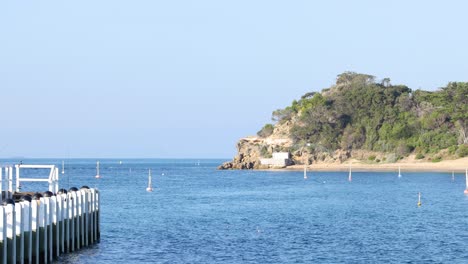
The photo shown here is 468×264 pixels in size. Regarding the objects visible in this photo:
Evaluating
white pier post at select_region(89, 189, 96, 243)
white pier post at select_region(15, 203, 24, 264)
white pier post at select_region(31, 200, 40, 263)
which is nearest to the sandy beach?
white pier post at select_region(89, 189, 96, 243)

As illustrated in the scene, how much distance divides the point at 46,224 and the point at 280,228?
26764mm

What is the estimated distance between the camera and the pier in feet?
104

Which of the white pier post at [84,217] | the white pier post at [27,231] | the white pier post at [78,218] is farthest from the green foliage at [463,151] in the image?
the white pier post at [27,231]

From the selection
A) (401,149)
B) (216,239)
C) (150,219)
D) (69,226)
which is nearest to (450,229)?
(216,239)

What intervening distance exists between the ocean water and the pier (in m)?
0.93

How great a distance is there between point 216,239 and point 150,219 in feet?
48.6

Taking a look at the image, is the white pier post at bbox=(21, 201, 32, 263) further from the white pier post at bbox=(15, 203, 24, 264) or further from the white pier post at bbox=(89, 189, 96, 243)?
the white pier post at bbox=(89, 189, 96, 243)

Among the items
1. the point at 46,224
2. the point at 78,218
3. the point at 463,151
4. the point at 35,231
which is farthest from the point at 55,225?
the point at 463,151

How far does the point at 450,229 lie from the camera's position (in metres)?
60.8

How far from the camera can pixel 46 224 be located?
36.8 meters

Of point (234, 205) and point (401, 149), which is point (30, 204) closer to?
point (234, 205)

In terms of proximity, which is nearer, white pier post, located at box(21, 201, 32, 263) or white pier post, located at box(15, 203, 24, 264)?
white pier post, located at box(15, 203, 24, 264)

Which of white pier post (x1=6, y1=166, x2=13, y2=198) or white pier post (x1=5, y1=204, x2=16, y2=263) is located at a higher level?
white pier post (x1=6, y1=166, x2=13, y2=198)

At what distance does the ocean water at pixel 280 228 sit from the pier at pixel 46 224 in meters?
0.93
